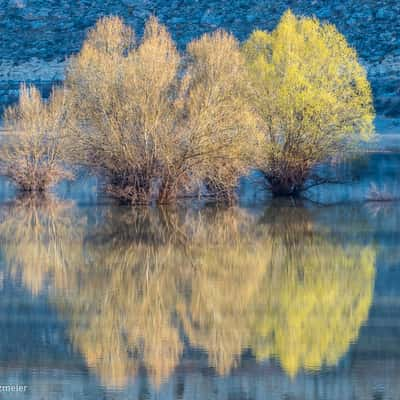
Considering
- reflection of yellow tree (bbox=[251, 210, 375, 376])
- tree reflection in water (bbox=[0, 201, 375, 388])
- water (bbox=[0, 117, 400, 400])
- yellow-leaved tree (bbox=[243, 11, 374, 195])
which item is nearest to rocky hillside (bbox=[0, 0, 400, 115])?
yellow-leaved tree (bbox=[243, 11, 374, 195])

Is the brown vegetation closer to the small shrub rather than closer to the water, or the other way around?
the water

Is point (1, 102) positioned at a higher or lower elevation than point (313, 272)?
higher

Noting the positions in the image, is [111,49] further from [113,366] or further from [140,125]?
[113,366]

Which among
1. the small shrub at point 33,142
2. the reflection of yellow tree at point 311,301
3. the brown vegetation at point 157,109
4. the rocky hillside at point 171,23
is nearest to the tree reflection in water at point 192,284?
the reflection of yellow tree at point 311,301

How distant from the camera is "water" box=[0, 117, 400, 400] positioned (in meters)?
11.3

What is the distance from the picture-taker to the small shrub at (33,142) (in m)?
30.7

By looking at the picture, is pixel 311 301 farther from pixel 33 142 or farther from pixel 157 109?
pixel 33 142

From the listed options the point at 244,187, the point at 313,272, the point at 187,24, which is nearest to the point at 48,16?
the point at 187,24

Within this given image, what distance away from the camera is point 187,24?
2844 inches

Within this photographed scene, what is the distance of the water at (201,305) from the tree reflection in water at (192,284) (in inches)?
1.4

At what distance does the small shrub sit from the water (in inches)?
181

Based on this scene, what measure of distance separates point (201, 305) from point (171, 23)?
58.6 m

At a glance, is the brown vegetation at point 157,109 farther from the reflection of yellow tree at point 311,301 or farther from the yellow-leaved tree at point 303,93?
the reflection of yellow tree at point 311,301

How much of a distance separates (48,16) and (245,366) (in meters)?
66.8
